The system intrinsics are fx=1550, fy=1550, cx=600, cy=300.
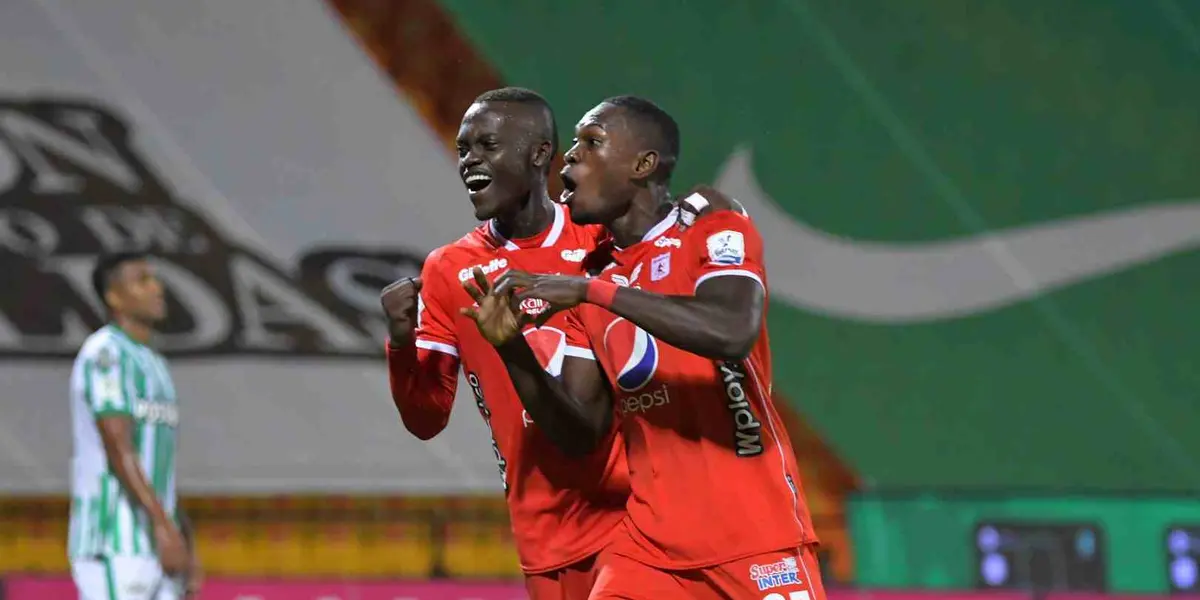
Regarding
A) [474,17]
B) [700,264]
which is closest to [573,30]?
[474,17]

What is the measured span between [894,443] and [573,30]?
267 cm

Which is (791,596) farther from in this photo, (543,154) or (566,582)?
(543,154)

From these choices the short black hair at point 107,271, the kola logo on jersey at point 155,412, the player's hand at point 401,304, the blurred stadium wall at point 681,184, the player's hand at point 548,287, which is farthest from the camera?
the blurred stadium wall at point 681,184

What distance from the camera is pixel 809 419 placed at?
7.86 metres

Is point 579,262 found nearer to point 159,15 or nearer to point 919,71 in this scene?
point 919,71

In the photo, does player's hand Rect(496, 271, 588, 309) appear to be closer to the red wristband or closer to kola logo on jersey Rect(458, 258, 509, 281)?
the red wristband

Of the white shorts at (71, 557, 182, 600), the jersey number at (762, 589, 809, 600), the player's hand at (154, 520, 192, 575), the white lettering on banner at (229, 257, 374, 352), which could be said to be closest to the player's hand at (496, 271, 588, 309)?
the jersey number at (762, 589, 809, 600)

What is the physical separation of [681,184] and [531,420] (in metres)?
4.40

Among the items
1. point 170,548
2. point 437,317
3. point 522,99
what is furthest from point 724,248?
point 170,548

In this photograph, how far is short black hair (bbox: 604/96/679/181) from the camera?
11.1 feet

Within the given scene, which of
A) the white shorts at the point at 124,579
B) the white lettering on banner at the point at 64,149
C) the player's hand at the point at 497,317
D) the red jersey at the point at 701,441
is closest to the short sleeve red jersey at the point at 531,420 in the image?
the red jersey at the point at 701,441

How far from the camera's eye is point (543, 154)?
3.82 metres

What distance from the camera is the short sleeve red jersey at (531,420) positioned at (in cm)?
372

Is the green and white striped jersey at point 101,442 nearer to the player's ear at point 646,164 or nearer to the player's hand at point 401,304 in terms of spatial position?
the player's hand at point 401,304
